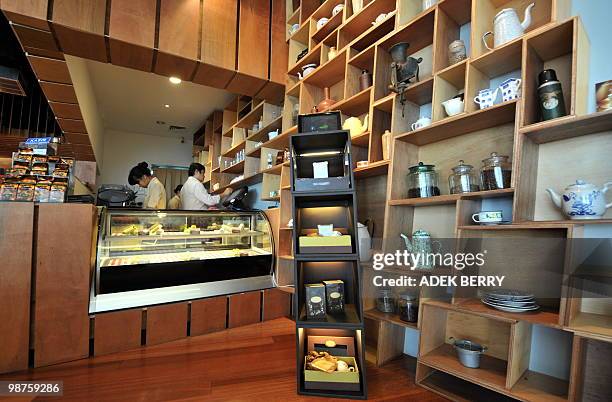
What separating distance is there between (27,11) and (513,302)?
354cm

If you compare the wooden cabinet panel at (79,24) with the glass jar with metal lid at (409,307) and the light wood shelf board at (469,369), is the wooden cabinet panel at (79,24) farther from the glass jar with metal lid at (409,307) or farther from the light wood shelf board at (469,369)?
the light wood shelf board at (469,369)

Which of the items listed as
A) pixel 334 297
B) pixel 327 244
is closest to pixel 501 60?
pixel 327 244

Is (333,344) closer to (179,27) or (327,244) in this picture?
(327,244)

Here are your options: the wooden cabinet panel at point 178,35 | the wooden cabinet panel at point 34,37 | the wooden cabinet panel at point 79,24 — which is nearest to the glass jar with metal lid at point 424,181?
the wooden cabinet panel at point 178,35

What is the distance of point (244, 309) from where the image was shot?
8.55ft

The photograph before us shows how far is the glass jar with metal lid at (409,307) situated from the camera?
68.2 inches

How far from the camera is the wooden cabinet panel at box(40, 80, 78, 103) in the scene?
320cm

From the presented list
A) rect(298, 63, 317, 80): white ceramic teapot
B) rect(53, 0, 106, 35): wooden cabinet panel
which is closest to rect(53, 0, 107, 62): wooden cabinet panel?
rect(53, 0, 106, 35): wooden cabinet panel

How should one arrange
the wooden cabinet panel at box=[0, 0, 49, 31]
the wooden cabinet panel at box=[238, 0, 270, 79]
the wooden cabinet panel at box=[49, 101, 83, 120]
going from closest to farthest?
the wooden cabinet panel at box=[0, 0, 49, 31] < the wooden cabinet panel at box=[238, 0, 270, 79] < the wooden cabinet panel at box=[49, 101, 83, 120]

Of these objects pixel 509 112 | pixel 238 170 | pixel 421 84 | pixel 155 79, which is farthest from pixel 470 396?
pixel 155 79

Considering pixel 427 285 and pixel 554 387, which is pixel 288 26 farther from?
pixel 554 387

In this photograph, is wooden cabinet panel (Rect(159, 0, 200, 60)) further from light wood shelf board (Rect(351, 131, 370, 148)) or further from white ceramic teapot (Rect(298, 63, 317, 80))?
light wood shelf board (Rect(351, 131, 370, 148))

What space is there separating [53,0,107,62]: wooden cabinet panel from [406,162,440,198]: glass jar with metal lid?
8.74 feet

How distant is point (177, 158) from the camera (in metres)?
7.29
